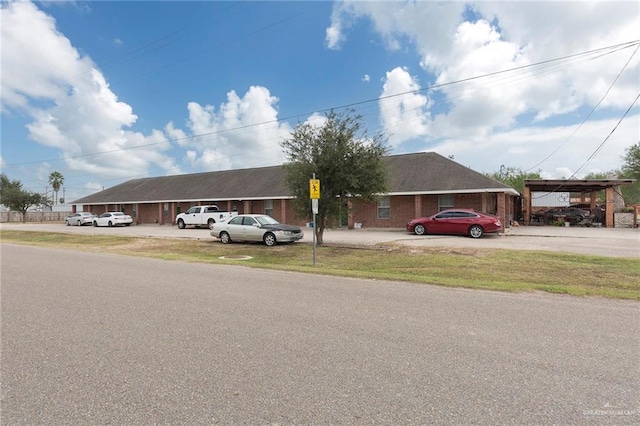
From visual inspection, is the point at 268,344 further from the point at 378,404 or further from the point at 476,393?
the point at 476,393

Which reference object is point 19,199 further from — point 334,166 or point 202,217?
point 334,166

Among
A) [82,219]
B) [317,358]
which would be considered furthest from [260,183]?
[317,358]

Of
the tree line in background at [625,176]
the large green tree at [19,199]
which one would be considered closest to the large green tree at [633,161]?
the tree line in background at [625,176]

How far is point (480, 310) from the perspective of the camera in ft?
18.0

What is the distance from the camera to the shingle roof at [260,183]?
22.1 m

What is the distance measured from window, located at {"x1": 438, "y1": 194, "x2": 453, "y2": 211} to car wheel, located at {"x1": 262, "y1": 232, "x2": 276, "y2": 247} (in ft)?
39.4

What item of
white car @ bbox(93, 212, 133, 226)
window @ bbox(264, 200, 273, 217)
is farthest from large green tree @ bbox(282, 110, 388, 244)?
white car @ bbox(93, 212, 133, 226)

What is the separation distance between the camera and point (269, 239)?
15938 millimetres

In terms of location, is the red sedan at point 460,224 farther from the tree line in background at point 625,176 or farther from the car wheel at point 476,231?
the tree line in background at point 625,176

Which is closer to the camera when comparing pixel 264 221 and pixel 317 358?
pixel 317 358

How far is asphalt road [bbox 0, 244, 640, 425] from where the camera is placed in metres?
2.72

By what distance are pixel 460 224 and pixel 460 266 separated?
8458 millimetres

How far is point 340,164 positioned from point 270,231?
14.1 ft

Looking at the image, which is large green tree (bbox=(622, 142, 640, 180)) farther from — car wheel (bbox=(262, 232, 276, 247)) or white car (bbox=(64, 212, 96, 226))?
white car (bbox=(64, 212, 96, 226))
